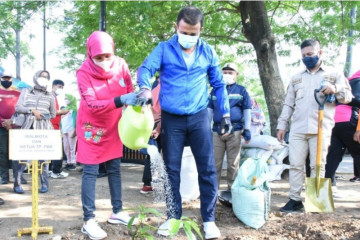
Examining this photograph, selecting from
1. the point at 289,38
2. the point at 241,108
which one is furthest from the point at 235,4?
the point at 241,108

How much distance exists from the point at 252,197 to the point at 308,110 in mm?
1131

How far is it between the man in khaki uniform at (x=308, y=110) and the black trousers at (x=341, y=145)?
2.54ft

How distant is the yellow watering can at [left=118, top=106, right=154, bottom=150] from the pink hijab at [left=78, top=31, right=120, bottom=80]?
1.73 feet

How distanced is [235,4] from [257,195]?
6148 millimetres

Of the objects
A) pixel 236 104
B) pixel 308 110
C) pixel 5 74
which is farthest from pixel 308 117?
pixel 5 74

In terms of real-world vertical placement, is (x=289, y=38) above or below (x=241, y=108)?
above

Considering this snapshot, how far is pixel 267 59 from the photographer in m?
7.16

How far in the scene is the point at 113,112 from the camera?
10.3ft

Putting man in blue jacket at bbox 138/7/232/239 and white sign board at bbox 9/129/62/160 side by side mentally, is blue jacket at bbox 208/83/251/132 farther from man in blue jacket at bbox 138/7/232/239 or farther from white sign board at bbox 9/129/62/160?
white sign board at bbox 9/129/62/160

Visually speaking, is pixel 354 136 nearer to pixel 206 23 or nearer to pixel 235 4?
pixel 235 4

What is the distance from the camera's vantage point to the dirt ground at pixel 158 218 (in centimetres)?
305

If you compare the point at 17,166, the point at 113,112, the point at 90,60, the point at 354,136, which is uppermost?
the point at 90,60

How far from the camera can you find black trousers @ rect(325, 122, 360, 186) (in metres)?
4.36

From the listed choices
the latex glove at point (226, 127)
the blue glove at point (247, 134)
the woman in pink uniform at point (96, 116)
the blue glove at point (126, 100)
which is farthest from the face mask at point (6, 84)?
the latex glove at point (226, 127)
